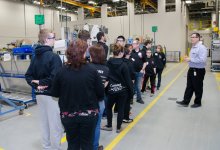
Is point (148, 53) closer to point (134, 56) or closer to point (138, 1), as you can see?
point (134, 56)

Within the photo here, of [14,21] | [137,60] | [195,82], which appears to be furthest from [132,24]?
[195,82]

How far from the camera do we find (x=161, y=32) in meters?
19.5

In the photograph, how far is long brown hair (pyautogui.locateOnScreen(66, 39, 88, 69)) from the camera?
2072 mm

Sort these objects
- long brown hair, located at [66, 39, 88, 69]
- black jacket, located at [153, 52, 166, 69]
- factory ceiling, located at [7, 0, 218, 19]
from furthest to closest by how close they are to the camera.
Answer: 1. factory ceiling, located at [7, 0, 218, 19]
2. black jacket, located at [153, 52, 166, 69]
3. long brown hair, located at [66, 39, 88, 69]

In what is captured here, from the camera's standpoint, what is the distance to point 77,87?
82.7 inches

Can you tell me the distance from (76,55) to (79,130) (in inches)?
28.3

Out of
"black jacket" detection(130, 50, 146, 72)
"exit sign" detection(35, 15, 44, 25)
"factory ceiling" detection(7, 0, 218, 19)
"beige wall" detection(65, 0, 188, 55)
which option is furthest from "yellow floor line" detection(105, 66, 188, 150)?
"factory ceiling" detection(7, 0, 218, 19)

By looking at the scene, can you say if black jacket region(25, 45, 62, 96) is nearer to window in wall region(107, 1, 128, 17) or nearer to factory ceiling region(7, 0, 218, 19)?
factory ceiling region(7, 0, 218, 19)

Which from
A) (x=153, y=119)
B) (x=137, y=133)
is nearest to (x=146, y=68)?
(x=153, y=119)

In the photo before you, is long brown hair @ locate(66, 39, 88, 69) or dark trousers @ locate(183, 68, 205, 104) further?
dark trousers @ locate(183, 68, 205, 104)

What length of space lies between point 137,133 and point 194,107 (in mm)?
2249

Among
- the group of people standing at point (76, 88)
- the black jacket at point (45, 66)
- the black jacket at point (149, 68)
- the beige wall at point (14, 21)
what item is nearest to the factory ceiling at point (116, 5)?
the beige wall at point (14, 21)

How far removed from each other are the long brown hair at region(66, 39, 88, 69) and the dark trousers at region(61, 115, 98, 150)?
491mm

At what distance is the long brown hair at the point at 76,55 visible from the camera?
6.80 feet
